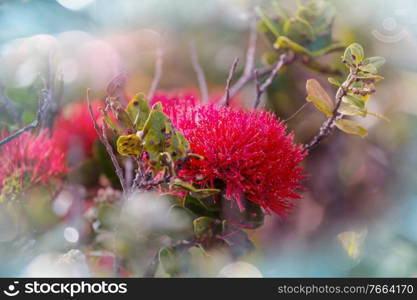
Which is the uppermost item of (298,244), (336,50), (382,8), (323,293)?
(382,8)

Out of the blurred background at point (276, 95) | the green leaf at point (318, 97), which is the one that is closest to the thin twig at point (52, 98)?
the blurred background at point (276, 95)

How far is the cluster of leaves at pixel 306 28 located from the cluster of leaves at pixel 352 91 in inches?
4.0

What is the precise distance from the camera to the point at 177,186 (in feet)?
1.13

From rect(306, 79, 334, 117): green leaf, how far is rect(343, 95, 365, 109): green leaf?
0.01m

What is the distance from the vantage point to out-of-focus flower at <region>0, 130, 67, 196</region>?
434mm

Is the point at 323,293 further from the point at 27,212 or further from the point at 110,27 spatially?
the point at 110,27

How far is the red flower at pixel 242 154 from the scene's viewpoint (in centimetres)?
35

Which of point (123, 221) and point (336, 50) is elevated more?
point (336, 50)

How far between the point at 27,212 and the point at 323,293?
0.27m

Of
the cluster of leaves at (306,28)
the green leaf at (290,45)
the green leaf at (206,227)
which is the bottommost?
the green leaf at (206,227)

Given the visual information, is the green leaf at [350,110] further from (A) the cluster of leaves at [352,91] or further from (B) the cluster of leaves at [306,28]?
(B) the cluster of leaves at [306,28]

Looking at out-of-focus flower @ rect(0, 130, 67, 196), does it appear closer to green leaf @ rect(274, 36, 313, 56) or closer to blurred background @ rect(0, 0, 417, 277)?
blurred background @ rect(0, 0, 417, 277)

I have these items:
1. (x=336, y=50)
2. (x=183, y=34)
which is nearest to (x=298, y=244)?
(x=336, y=50)

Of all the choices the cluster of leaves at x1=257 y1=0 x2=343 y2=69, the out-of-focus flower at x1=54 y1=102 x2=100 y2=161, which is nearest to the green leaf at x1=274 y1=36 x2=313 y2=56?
the cluster of leaves at x1=257 y1=0 x2=343 y2=69
